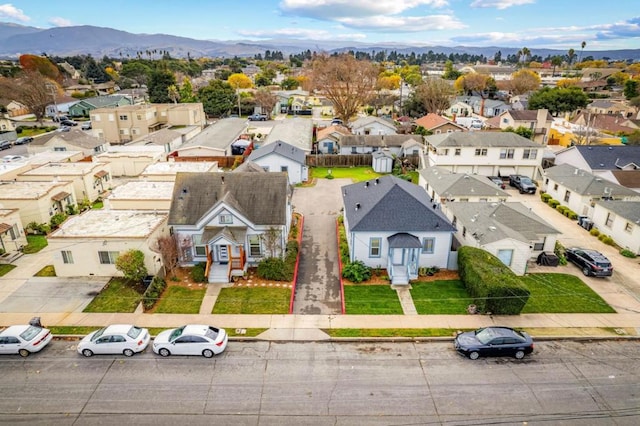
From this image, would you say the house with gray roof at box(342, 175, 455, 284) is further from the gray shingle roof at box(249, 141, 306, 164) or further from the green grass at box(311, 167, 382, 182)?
the green grass at box(311, 167, 382, 182)

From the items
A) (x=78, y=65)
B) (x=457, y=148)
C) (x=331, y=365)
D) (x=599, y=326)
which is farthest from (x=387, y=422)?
(x=78, y=65)

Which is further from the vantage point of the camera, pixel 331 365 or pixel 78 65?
pixel 78 65

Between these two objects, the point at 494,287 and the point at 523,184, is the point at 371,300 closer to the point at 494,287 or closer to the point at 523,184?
the point at 494,287

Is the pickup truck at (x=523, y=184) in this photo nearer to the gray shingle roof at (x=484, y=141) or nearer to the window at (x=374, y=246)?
the gray shingle roof at (x=484, y=141)

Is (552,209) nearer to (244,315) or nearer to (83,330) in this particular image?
(244,315)

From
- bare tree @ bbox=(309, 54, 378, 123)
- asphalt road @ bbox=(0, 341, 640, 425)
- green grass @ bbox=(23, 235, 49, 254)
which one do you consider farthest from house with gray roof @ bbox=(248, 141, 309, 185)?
bare tree @ bbox=(309, 54, 378, 123)

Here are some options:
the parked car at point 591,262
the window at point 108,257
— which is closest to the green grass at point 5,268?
the window at point 108,257

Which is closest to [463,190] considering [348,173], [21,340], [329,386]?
[348,173]
